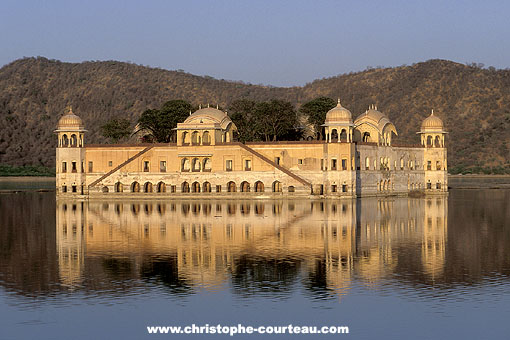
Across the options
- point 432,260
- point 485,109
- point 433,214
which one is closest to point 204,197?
point 433,214

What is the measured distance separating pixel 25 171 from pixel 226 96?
4748 cm

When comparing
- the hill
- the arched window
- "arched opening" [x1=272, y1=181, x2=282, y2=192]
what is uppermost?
the hill

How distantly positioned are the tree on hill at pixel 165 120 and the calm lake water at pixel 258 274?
33.4m

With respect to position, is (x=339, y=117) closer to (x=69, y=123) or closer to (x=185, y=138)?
(x=185, y=138)

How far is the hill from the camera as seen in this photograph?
118625 millimetres

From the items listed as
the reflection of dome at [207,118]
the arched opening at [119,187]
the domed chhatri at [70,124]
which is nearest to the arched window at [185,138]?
the reflection of dome at [207,118]

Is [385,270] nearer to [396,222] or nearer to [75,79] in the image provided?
[396,222]

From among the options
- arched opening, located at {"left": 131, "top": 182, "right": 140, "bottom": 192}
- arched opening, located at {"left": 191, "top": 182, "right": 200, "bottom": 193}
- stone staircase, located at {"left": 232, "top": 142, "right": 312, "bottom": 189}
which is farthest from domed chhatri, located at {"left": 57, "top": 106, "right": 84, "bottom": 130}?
stone staircase, located at {"left": 232, "top": 142, "right": 312, "bottom": 189}

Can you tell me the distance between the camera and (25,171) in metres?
113

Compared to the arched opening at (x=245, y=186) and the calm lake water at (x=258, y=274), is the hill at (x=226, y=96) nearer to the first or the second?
the arched opening at (x=245, y=186)

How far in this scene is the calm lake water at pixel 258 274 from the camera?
58.4ft

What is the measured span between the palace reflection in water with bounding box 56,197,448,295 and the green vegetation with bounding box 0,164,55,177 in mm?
64053

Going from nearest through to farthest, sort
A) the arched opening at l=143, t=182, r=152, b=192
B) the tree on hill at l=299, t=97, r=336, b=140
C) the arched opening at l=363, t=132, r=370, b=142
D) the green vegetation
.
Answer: the arched opening at l=143, t=182, r=152, b=192
the arched opening at l=363, t=132, r=370, b=142
the tree on hill at l=299, t=97, r=336, b=140
the green vegetation

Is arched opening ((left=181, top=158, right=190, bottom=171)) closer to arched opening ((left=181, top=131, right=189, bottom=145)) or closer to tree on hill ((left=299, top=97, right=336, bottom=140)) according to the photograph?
arched opening ((left=181, top=131, right=189, bottom=145))
